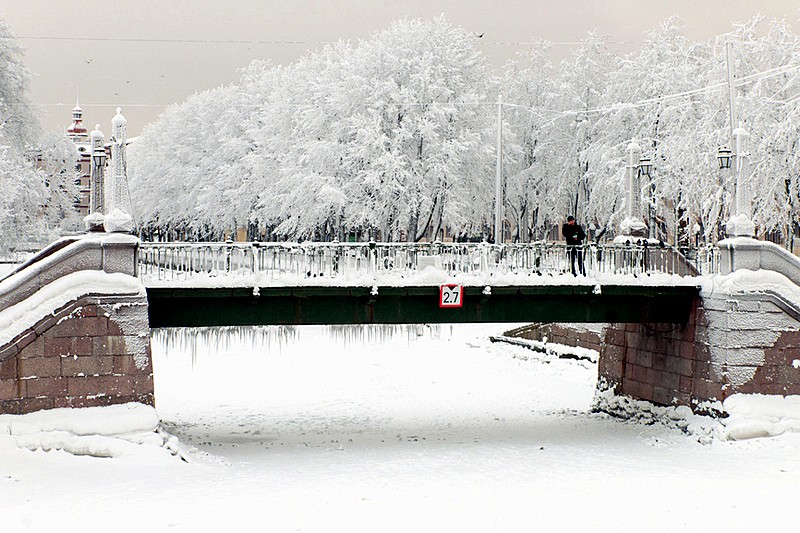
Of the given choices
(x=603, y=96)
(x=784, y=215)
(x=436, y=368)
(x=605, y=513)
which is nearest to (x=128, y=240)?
(x=605, y=513)

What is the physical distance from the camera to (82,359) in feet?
62.0

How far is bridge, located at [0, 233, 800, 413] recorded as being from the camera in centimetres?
1881

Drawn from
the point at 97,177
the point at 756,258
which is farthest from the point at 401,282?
the point at 756,258

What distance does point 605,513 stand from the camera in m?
17.2

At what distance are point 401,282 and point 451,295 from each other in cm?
123

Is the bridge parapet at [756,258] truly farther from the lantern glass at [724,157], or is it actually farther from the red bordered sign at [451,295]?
the red bordered sign at [451,295]

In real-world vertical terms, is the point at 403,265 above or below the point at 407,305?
above

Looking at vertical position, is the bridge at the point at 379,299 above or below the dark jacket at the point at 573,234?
below

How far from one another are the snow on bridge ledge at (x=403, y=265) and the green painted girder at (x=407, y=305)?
0.68ft

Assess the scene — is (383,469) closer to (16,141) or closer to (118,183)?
(118,183)

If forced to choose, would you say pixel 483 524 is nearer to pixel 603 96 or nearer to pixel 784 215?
pixel 784 215

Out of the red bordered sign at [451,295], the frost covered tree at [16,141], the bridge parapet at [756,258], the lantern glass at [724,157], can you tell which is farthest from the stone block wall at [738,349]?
the frost covered tree at [16,141]

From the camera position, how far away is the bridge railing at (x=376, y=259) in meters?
20.5

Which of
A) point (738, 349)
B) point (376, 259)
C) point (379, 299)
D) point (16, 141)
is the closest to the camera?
point (376, 259)
